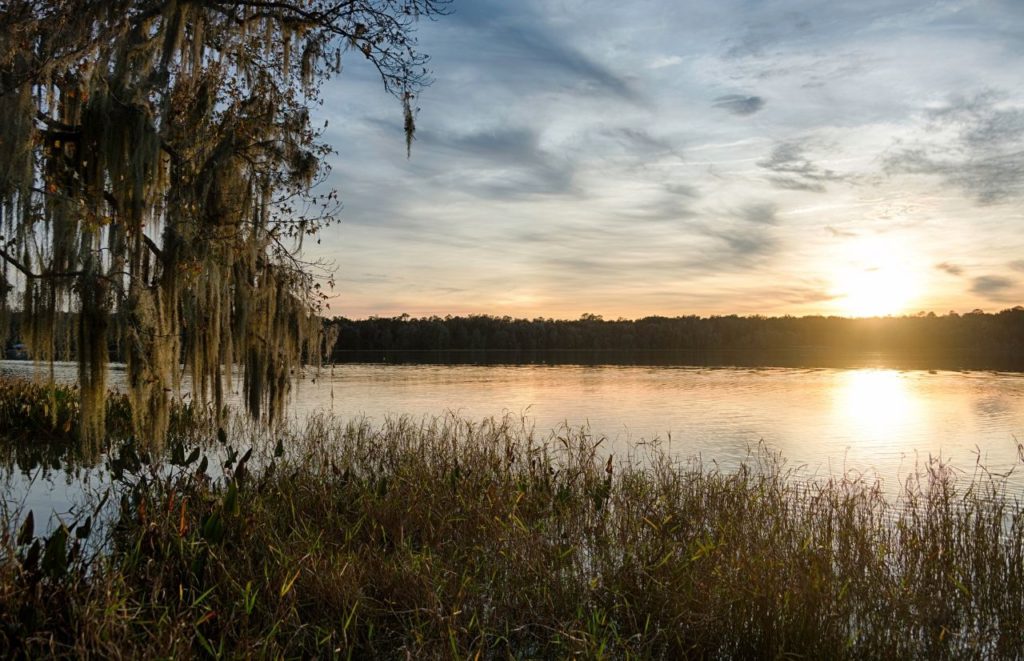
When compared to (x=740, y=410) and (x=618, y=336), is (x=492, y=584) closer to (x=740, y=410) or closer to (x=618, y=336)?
(x=740, y=410)

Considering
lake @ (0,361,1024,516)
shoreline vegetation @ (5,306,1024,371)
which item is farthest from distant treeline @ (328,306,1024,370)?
lake @ (0,361,1024,516)

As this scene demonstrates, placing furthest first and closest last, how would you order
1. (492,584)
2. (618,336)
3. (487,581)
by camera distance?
(618,336) < (487,581) < (492,584)

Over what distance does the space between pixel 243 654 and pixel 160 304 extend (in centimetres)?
505

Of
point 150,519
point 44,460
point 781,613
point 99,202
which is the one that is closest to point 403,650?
point 781,613

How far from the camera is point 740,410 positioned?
77.7ft

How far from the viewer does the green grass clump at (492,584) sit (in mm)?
4566

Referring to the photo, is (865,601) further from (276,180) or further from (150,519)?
(276,180)

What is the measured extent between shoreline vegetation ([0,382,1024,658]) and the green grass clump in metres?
0.02

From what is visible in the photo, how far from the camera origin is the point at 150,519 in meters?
6.58

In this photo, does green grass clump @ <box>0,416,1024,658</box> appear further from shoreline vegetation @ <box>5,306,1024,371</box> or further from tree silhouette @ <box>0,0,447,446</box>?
shoreline vegetation @ <box>5,306,1024,371</box>

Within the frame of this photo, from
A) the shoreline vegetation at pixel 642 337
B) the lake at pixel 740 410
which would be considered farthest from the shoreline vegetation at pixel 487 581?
the shoreline vegetation at pixel 642 337

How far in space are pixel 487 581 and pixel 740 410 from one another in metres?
19.3

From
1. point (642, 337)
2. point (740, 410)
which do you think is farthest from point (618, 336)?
point (740, 410)

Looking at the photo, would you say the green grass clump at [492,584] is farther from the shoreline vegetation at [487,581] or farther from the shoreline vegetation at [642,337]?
the shoreline vegetation at [642,337]
